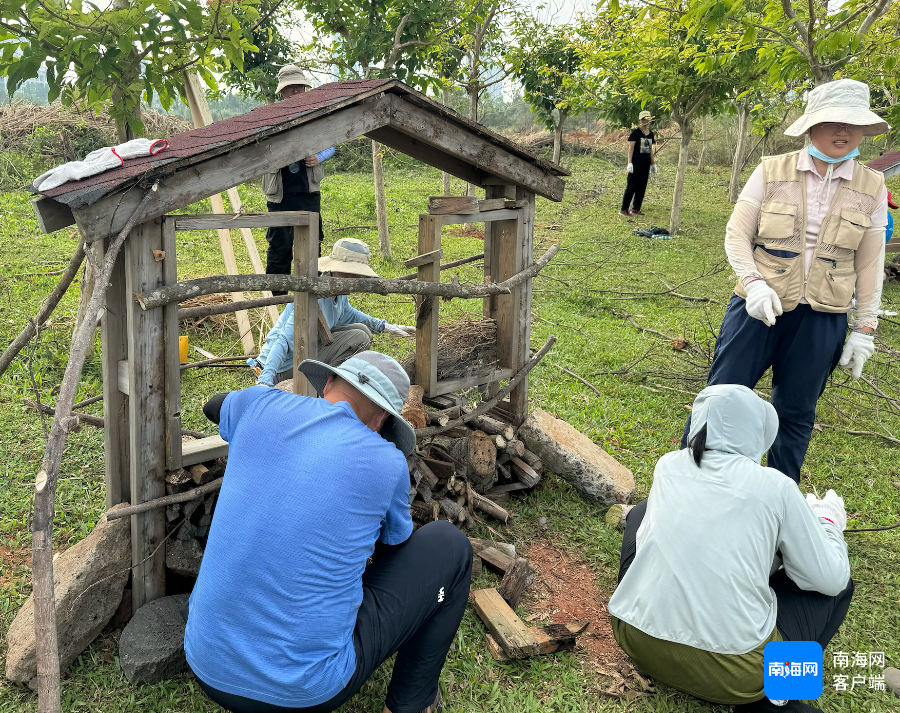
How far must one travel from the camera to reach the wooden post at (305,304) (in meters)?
3.55

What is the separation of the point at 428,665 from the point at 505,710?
1.70ft

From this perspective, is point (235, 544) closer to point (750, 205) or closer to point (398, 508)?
point (398, 508)

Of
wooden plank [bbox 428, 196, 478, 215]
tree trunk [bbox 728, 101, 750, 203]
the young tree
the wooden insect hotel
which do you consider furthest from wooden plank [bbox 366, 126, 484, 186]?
tree trunk [bbox 728, 101, 750, 203]

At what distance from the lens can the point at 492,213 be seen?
14.8 ft

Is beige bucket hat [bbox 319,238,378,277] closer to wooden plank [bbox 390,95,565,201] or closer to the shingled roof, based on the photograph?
wooden plank [bbox 390,95,565,201]

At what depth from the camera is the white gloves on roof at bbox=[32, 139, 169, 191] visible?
2.88m

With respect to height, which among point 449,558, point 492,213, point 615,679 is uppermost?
point 492,213

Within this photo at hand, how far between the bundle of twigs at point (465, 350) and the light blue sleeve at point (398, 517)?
1764mm

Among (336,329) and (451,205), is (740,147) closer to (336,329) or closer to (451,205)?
(451,205)

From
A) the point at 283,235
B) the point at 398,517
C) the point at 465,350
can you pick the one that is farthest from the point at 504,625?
the point at 283,235

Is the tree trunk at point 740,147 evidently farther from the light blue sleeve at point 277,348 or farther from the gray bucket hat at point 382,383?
the gray bucket hat at point 382,383

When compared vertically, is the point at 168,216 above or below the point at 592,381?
above

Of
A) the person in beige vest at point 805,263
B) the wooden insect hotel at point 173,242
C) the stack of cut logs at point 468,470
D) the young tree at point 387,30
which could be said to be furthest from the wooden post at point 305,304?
the young tree at point 387,30

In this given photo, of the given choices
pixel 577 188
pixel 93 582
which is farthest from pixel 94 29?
pixel 577 188
